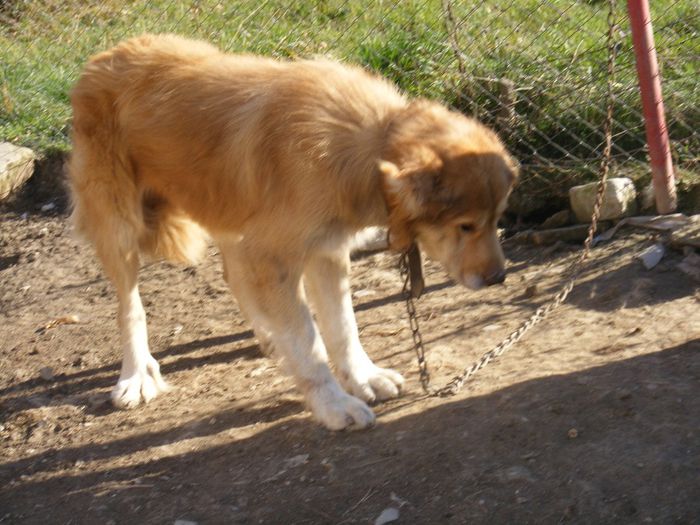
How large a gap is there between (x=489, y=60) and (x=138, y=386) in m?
3.22

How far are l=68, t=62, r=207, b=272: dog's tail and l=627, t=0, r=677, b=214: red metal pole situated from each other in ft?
8.35

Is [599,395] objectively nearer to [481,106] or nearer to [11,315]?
[481,106]

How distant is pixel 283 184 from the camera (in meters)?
4.06

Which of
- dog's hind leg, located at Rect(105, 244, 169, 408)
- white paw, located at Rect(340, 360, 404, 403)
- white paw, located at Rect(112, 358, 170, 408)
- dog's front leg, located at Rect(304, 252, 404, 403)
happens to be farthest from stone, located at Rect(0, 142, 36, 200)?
white paw, located at Rect(340, 360, 404, 403)

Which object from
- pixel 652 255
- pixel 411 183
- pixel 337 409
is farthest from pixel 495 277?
pixel 652 255

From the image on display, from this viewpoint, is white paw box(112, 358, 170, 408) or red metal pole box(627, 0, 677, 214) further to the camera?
red metal pole box(627, 0, 677, 214)

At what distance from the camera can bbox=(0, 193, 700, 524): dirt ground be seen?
3.53 meters

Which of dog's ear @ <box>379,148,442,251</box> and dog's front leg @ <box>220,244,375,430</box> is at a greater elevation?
dog's ear @ <box>379,148,442,251</box>

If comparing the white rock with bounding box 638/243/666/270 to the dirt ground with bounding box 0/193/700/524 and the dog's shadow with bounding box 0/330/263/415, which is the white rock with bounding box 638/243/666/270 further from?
the dog's shadow with bounding box 0/330/263/415

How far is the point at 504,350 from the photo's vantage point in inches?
181

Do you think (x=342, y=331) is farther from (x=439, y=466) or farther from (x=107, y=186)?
(x=107, y=186)

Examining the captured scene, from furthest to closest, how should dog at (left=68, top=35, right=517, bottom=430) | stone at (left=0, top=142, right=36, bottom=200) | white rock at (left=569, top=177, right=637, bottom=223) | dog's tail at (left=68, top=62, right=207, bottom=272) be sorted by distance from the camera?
stone at (left=0, top=142, right=36, bottom=200)
white rock at (left=569, top=177, right=637, bottom=223)
dog's tail at (left=68, top=62, right=207, bottom=272)
dog at (left=68, top=35, right=517, bottom=430)

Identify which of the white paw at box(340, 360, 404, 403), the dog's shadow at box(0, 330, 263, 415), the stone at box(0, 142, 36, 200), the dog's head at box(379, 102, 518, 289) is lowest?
the white paw at box(340, 360, 404, 403)

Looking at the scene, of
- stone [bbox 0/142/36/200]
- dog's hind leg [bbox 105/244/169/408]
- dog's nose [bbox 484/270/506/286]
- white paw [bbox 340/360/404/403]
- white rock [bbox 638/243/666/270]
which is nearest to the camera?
dog's nose [bbox 484/270/506/286]
